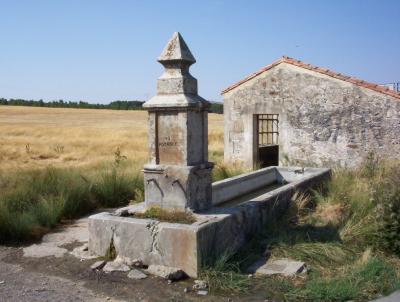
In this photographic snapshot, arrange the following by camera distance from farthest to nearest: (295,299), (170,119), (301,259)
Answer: (170,119) → (301,259) → (295,299)

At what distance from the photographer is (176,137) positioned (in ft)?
19.4

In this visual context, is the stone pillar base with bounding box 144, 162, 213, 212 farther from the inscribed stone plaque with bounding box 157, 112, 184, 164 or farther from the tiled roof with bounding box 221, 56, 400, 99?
the tiled roof with bounding box 221, 56, 400, 99

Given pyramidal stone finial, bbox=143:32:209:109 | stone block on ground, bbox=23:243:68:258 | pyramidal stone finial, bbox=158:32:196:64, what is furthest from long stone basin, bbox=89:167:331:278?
pyramidal stone finial, bbox=158:32:196:64

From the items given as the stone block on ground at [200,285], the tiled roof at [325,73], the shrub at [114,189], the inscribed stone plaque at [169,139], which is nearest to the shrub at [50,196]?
the shrub at [114,189]

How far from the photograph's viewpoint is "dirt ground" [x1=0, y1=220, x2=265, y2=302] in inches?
179

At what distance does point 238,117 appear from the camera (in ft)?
44.1

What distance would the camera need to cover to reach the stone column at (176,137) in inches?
230

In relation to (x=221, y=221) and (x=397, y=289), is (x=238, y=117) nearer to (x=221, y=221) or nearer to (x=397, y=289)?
(x=221, y=221)

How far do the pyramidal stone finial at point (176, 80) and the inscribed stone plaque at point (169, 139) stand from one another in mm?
195

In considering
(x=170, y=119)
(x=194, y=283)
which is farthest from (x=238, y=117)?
(x=194, y=283)

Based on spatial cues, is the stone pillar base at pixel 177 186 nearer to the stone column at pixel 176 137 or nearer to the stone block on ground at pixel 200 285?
the stone column at pixel 176 137

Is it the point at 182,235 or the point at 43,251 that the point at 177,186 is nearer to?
the point at 182,235

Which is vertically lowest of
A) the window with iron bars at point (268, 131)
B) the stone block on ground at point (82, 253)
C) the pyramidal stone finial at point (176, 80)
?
the stone block on ground at point (82, 253)

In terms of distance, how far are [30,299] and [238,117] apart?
9676 mm
